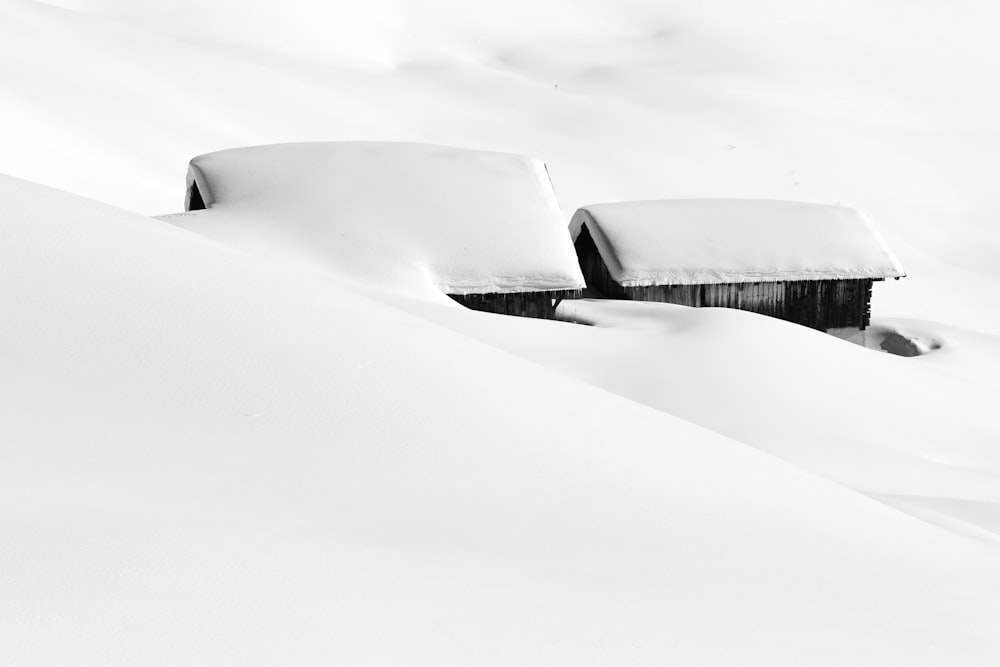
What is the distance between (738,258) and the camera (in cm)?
1342

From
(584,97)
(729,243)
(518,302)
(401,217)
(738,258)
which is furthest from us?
(584,97)

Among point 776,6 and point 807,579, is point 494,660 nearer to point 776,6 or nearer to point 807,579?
point 807,579

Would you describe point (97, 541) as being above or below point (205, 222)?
below

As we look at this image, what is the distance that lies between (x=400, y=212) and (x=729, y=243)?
4.84m

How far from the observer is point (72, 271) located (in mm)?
3799

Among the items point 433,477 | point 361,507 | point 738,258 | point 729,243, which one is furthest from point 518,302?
point 361,507

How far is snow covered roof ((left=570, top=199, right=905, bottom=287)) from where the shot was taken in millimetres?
13125

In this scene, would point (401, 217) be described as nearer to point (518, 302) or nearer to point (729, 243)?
point (518, 302)

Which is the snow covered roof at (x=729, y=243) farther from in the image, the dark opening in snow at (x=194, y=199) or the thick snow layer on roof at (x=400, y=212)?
the dark opening in snow at (x=194, y=199)

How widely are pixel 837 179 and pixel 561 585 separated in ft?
81.1

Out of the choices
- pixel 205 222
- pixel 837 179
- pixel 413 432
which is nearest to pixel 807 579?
pixel 413 432

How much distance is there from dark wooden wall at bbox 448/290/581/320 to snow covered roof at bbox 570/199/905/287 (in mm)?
1752

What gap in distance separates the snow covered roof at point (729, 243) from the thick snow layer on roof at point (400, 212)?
168 cm

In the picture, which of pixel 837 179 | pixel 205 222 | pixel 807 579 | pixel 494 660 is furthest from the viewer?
pixel 837 179
